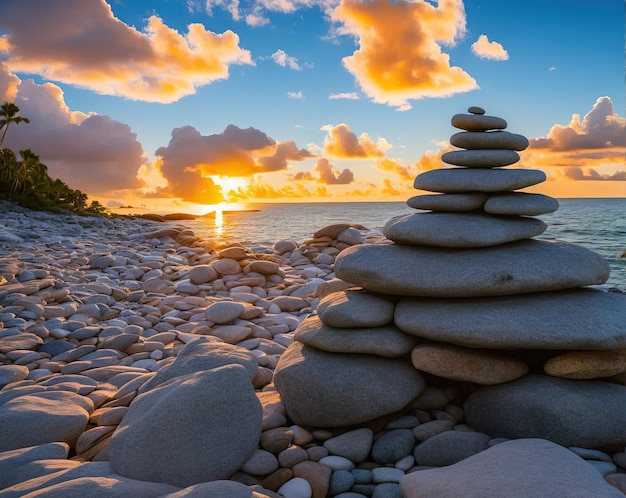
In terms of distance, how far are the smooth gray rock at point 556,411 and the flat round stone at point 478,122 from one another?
2396 millimetres

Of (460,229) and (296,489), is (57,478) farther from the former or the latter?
(460,229)

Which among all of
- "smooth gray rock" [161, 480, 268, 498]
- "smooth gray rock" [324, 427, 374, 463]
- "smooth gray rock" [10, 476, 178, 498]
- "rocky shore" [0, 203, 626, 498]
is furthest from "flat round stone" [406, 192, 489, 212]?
"smooth gray rock" [10, 476, 178, 498]

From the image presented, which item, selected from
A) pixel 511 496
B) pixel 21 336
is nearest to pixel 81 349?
pixel 21 336

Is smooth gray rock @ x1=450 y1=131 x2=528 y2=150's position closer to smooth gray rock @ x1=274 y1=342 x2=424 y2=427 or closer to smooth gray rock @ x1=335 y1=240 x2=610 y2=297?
smooth gray rock @ x1=335 y1=240 x2=610 y2=297

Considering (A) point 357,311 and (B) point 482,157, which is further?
(B) point 482,157

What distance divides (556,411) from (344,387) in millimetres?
1555

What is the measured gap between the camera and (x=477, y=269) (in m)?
3.79

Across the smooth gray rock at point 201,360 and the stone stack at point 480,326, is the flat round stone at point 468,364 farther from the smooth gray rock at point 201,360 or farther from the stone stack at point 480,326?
the smooth gray rock at point 201,360

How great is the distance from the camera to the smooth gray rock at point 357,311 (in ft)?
12.8

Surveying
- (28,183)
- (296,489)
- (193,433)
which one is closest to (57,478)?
(193,433)

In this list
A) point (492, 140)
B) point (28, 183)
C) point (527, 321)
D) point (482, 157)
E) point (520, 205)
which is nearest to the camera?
point (527, 321)

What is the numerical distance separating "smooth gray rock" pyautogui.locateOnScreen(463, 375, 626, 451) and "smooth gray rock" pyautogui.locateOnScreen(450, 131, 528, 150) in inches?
86.3

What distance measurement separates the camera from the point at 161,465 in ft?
9.02

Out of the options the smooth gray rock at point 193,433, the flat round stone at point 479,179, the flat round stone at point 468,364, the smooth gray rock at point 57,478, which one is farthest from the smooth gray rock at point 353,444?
the flat round stone at point 479,179
